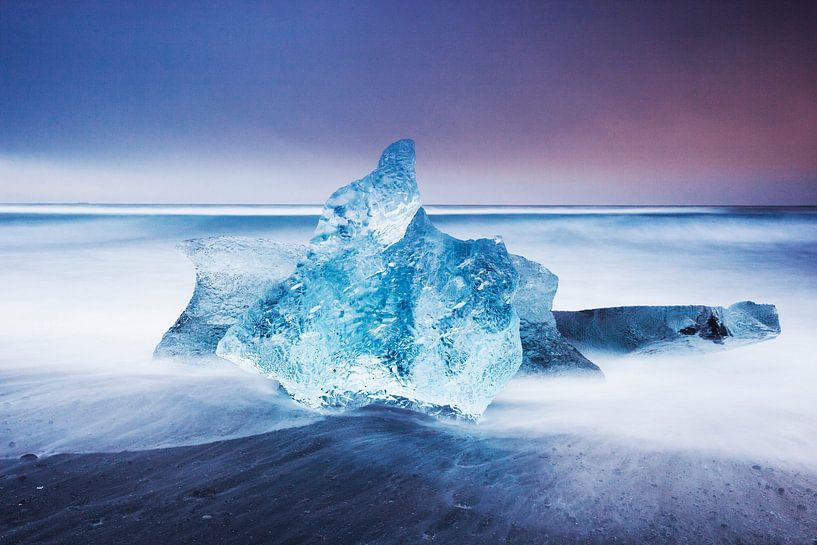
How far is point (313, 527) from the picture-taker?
1746 mm

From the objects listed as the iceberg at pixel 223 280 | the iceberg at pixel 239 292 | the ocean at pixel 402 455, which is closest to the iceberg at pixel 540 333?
the iceberg at pixel 239 292

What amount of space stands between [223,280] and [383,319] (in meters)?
1.32

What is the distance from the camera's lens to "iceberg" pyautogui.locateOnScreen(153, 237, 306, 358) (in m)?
3.52

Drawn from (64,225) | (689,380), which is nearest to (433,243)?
(689,380)

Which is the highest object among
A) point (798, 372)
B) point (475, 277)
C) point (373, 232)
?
point (373, 232)

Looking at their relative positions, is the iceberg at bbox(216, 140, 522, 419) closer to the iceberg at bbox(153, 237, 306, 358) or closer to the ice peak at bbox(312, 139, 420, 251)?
the ice peak at bbox(312, 139, 420, 251)

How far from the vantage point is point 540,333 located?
11.5 ft

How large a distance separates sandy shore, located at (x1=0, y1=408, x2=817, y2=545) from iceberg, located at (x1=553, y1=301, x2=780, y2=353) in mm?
1613

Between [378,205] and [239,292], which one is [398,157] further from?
[239,292]

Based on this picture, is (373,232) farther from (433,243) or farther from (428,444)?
(428,444)

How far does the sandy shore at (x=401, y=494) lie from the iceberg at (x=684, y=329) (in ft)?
5.29

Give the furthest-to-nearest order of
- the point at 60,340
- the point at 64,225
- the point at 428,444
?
1. the point at 64,225
2. the point at 60,340
3. the point at 428,444

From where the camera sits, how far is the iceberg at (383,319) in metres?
2.62

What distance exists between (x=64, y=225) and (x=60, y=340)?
15.9 meters
